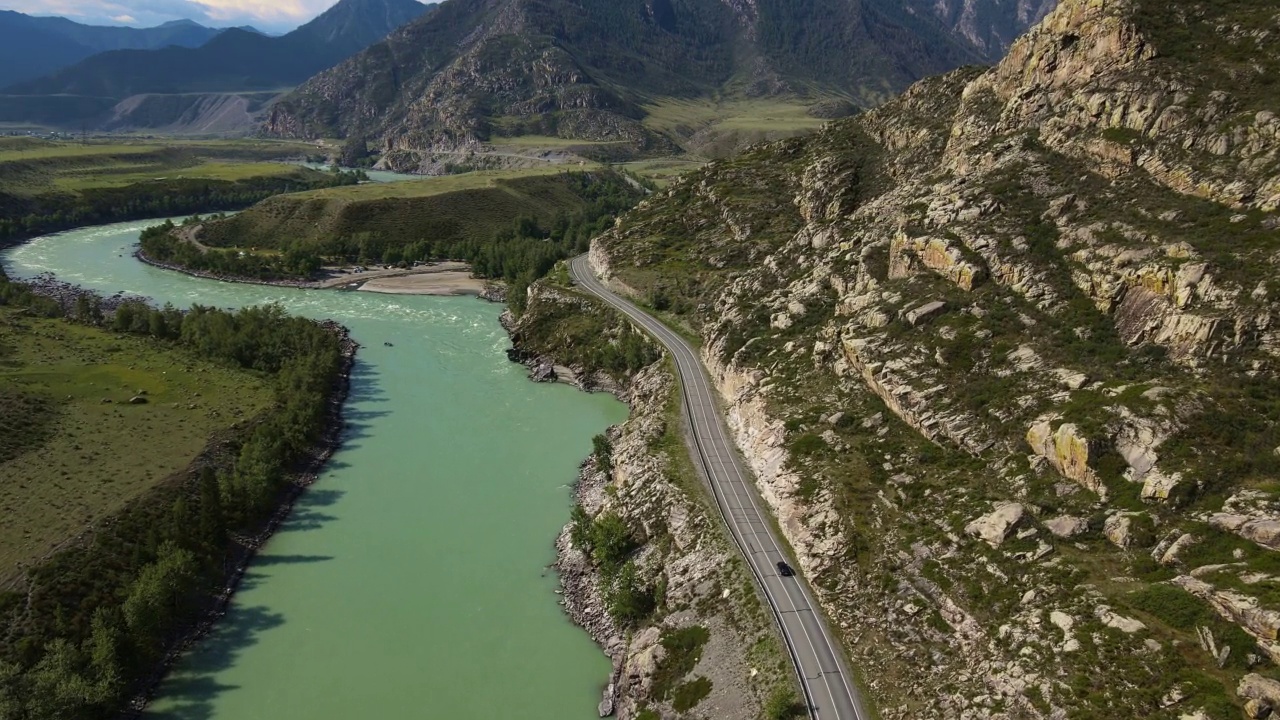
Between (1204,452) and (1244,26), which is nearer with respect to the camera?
(1204,452)

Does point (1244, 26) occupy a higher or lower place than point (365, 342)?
higher

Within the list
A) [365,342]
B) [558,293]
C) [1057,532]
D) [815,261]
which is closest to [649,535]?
[1057,532]


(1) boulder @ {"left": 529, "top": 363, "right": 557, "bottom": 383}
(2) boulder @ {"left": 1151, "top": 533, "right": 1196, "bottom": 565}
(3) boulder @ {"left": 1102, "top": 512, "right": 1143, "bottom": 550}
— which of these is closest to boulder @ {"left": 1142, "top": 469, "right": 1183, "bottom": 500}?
(3) boulder @ {"left": 1102, "top": 512, "right": 1143, "bottom": 550}

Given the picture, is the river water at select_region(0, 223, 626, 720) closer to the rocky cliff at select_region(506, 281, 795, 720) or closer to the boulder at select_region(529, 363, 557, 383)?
the boulder at select_region(529, 363, 557, 383)

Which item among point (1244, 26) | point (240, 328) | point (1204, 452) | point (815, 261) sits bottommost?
point (240, 328)

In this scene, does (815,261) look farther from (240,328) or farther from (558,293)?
(240,328)

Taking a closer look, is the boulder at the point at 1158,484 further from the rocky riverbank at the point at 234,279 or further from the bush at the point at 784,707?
the rocky riverbank at the point at 234,279
